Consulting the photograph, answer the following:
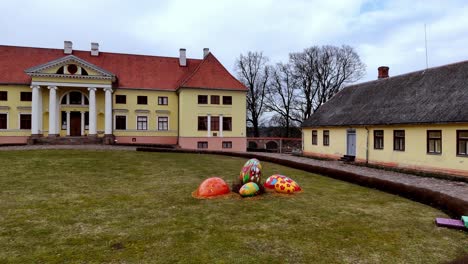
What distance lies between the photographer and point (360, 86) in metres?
29.8

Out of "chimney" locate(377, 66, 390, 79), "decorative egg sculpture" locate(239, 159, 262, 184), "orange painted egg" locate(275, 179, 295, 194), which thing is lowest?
"orange painted egg" locate(275, 179, 295, 194)

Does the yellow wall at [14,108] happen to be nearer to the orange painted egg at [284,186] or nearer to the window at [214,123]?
the window at [214,123]

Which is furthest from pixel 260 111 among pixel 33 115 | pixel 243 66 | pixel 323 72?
pixel 33 115

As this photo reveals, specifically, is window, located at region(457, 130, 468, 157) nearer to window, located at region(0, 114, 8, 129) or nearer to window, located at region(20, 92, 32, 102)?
window, located at region(20, 92, 32, 102)

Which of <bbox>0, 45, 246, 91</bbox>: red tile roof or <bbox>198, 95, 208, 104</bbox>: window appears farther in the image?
<bbox>198, 95, 208, 104</bbox>: window

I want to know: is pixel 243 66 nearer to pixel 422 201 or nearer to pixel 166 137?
pixel 166 137

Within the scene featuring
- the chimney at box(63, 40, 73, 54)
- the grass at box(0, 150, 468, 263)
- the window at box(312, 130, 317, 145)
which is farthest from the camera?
the chimney at box(63, 40, 73, 54)

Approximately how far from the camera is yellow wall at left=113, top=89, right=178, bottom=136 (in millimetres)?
35188

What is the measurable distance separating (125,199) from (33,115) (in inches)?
1052

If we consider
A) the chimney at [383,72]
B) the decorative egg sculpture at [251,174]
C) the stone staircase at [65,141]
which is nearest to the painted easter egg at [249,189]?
the decorative egg sculpture at [251,174]

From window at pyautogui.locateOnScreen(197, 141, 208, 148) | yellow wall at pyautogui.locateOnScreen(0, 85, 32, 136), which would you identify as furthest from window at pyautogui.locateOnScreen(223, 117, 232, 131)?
yellow wall at pyautogui.locateOnScreen(0, 85, 32, 136)

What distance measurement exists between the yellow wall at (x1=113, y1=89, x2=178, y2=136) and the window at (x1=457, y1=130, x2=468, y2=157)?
1067 inches

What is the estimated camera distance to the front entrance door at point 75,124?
112 ft

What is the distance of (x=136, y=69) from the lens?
124 ft
